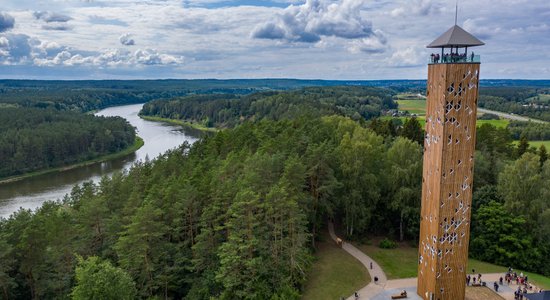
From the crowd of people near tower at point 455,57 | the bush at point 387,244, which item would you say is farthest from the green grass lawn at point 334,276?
the crowd of people near tower at point 455,57

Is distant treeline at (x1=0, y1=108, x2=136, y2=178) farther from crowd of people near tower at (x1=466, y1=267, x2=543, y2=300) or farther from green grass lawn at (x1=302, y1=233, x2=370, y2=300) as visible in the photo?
crowd of people near tower at (x1=466, y1=267, x2=543, y2=300)

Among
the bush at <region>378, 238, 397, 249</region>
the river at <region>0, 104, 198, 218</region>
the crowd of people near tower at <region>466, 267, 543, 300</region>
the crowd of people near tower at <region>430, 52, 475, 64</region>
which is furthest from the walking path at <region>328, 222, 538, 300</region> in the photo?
the river at <region>0, 104, 198, 218</region>

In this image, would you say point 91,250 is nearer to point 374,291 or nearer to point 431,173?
point 374,291

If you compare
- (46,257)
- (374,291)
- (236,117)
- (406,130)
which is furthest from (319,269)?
(236,117)

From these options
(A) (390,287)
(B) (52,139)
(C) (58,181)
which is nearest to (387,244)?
(A) (390,287)

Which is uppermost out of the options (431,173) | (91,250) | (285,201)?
(431,173)

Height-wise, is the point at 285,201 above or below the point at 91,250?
above
